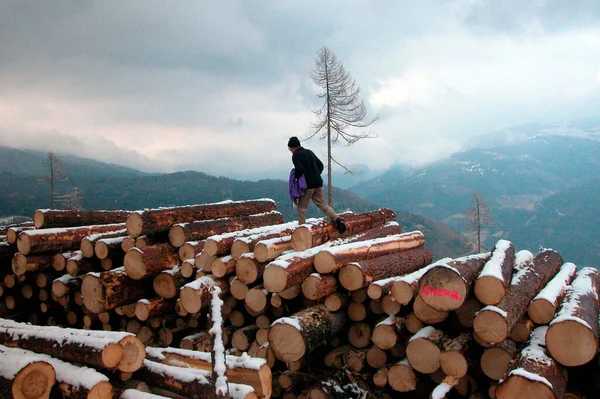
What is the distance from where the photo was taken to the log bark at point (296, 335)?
4.58 m

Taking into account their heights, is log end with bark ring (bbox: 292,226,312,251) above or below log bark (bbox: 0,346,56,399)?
above

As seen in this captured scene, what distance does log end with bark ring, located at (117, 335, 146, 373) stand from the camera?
3.45 metres

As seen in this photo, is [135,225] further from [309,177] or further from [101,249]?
[309,177]

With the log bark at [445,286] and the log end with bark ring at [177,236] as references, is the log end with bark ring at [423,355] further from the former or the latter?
the log end with bark ring at [177,236]

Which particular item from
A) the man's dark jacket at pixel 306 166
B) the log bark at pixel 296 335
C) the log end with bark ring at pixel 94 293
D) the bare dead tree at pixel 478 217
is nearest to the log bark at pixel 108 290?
the log end with bark ring at pixel 94 293

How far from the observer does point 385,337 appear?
15.4 ft

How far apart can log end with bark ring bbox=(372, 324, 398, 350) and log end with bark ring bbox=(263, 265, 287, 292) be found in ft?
4.19

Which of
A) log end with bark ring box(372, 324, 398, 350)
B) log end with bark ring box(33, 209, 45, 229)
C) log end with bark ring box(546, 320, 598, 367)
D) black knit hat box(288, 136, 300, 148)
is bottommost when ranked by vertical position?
log end with bark ring box(372, 324, 398, 350)

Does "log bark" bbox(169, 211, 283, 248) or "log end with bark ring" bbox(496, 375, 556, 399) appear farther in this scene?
"log bark" bbox(169, 211, 283, 248)

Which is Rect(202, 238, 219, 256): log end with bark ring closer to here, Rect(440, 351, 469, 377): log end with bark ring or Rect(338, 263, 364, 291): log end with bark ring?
Rect(338, 263, 364, 291): log end with bark ring

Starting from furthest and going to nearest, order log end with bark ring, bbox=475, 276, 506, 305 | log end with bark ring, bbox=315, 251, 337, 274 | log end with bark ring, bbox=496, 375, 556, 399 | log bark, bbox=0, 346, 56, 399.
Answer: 1. log end with bark ring, bbox=315, 251, 337, 274
2. log end with bark ring, bbox=475, 276, 506, 305
3. log end with bark ring, bbox=496, 375, 556, 399
4. log bark, bbox=0, 346, 56, 399

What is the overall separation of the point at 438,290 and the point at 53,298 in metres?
7.00

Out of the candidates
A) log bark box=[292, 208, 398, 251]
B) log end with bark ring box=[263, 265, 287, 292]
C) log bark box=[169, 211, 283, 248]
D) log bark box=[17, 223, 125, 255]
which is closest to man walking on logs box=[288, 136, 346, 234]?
log bark box=[292, 208, 398, 251]

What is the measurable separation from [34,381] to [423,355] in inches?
142
